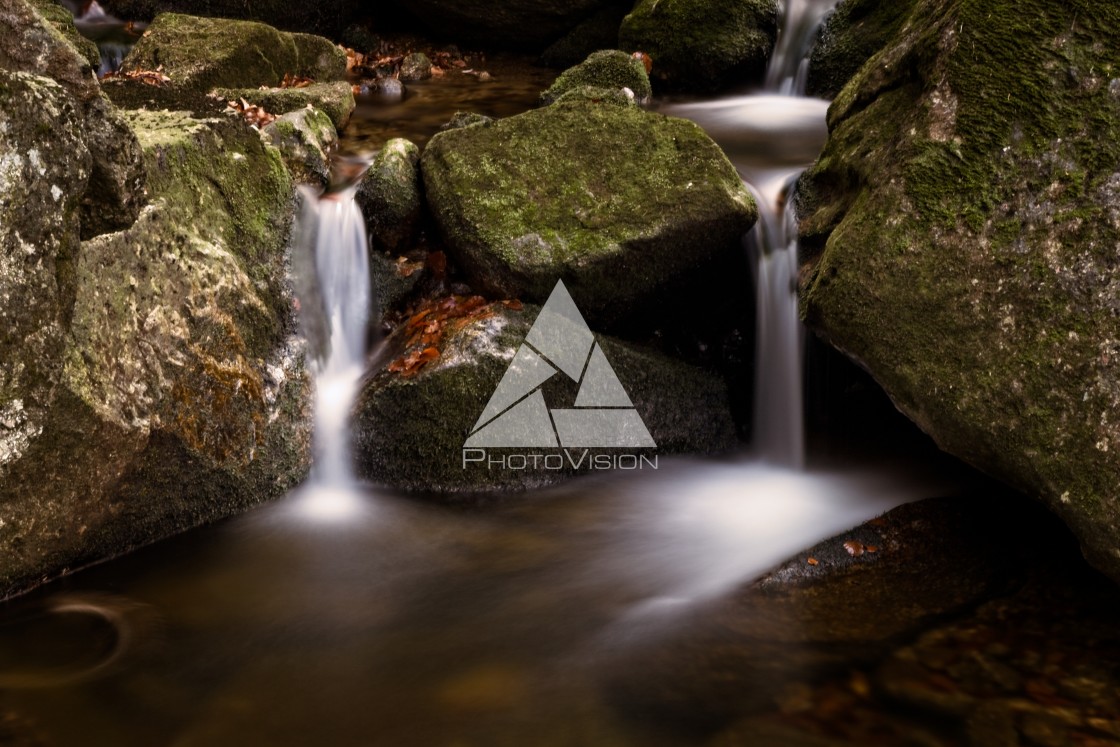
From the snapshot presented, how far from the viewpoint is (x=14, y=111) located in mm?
3014

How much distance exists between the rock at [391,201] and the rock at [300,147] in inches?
15.6

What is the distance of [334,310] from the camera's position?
5.23 metres

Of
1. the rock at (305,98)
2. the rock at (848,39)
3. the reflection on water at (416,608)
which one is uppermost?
the rock at (848,39)

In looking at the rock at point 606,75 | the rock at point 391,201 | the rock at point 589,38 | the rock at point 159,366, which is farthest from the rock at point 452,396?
the rock at point 589,38

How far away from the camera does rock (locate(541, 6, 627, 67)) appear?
Result: 36.8 feet

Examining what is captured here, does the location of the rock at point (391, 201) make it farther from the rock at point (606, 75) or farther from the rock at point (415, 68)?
the rock at point (415, 68)

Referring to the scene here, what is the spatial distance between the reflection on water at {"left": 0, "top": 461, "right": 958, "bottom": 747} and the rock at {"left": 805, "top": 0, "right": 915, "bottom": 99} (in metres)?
4.71

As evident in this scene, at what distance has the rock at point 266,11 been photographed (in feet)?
36.7

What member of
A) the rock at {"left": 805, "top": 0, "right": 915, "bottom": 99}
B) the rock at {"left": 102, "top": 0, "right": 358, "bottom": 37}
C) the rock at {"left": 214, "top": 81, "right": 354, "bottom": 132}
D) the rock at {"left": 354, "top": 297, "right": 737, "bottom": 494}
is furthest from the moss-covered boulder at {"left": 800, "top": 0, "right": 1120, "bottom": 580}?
the rock at {"left": 102, "top": 0, "right": 358, "bottom": 37}

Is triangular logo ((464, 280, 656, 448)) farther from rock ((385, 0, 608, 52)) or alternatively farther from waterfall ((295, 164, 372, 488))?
rock ((385, 0, 608, 52))

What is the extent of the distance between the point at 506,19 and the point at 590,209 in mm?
7759

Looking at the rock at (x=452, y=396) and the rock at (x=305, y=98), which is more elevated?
the rock at (x=305, y=98)

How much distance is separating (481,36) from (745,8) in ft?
14.5

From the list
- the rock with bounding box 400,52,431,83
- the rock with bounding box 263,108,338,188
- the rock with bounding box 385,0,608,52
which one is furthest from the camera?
the rock with bounding box 385,0,608,52
